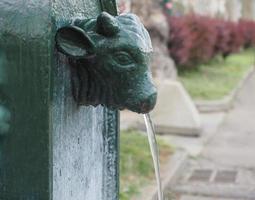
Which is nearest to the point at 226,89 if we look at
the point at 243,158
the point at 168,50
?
the point at 168,50

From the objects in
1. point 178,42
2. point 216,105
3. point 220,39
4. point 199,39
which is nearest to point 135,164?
point 216,105

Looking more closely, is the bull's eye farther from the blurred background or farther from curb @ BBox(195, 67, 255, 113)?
curb @ BBox(195, 67, 255, 113)

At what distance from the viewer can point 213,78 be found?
577 inches

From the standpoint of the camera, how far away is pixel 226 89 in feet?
41.3

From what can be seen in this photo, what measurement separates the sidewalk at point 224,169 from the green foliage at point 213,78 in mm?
2195

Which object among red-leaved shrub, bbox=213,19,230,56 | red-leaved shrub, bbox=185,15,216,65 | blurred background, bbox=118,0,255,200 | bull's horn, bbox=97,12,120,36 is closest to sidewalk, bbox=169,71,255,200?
blurred background, bbox=118,0,255,200

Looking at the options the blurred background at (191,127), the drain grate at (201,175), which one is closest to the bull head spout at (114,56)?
the blurred background at (191,127)

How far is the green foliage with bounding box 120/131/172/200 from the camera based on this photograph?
16.8ft

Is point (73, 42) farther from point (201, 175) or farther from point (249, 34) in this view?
point (249, 34)

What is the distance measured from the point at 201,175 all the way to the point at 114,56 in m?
4.75

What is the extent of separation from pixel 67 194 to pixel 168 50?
39.2ft

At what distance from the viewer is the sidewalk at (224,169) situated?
223 inches

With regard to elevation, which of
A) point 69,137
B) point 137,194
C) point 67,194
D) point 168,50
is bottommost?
point 168,50

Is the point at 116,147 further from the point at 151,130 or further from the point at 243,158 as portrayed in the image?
the point at 243,158
